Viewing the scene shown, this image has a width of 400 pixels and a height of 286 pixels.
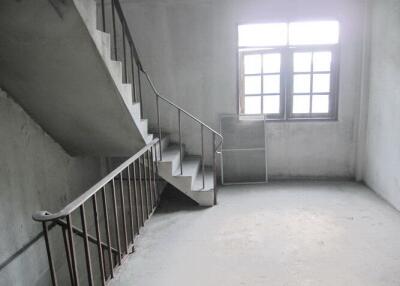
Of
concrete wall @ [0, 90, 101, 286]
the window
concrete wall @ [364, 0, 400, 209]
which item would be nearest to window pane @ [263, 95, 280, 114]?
the window

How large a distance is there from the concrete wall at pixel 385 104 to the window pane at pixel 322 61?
0.53m

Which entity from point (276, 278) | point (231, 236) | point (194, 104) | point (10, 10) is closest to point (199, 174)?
point (194, 104)

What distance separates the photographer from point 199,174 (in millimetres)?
4375

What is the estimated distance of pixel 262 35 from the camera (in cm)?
440

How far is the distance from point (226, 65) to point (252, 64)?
1.26ft

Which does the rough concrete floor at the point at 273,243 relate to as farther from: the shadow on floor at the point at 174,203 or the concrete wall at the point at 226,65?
the concrete wall at the point at 226,65

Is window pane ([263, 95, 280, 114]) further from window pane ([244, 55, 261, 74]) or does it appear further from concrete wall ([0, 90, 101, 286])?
concrete wall ([0, 90, 101, 286])

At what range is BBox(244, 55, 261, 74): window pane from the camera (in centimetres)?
448

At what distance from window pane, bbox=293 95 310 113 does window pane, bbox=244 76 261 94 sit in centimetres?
55

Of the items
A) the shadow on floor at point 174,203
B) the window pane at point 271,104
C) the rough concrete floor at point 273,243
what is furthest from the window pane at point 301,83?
the shadow on floor at point 174,203

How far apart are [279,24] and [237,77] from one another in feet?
3.00

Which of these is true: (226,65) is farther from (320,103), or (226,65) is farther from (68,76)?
(68,76)

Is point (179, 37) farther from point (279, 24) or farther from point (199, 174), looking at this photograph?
point (199, 174)

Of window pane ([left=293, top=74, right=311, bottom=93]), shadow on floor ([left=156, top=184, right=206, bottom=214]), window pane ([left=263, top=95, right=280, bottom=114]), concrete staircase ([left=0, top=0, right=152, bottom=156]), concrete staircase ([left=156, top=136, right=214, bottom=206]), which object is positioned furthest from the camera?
window pane ([left=263, top=95, right=280, bottom=114])
